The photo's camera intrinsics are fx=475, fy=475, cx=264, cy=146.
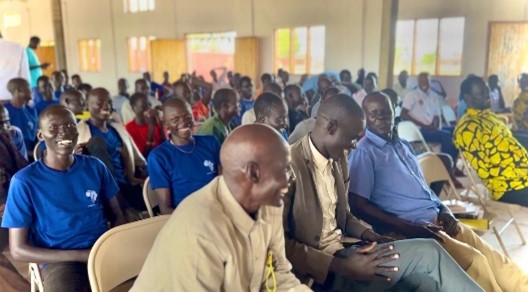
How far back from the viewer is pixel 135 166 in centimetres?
363

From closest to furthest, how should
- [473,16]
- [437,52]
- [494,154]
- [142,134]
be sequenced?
[494,154] < [142,134] < [473,16] < [437,52]

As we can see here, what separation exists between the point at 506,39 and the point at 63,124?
8.41m

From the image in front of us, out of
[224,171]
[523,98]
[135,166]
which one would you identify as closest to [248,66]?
[523,98]

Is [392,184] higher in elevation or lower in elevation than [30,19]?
lower

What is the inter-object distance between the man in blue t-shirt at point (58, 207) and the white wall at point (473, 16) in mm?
8185

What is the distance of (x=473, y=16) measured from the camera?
8.70 m

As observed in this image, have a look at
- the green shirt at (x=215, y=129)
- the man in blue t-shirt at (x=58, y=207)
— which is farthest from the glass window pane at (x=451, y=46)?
the man in blue t-shirt at (x=58, y=207)

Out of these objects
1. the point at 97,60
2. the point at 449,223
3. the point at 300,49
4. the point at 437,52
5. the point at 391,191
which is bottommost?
the point at 449,223

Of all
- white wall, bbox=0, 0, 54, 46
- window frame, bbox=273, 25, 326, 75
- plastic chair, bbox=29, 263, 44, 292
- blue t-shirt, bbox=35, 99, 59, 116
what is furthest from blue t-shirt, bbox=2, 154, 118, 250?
white wall, bbox=0, 0, 54, 46

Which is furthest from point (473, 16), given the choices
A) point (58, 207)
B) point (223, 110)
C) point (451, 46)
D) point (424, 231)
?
point (58, 207)

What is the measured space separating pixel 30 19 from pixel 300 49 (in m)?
13.6

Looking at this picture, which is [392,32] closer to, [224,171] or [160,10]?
[224,171]

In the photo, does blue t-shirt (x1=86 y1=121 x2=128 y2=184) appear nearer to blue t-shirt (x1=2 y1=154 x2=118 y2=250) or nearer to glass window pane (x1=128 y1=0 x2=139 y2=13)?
blue t-shirt (x1=2 y1=154 x2=118 y2=250)

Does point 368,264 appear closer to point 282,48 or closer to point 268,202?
point 268,202
